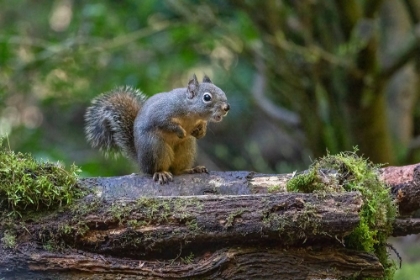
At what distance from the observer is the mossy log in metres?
2.26

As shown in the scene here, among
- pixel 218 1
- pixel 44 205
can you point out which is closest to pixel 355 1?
pixel 218 1

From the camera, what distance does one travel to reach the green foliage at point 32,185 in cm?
237

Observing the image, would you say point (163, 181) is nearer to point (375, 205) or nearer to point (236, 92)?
point (375, 205)

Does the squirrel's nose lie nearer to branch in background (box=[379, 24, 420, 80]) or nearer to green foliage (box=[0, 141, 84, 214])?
green foliage (box=[0, 141, 84, 214])

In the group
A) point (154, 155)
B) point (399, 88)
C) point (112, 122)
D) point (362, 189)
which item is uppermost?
Answer: point (399, 88)

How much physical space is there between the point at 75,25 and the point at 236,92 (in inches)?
81.3

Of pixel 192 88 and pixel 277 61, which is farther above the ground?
pixel 277 61

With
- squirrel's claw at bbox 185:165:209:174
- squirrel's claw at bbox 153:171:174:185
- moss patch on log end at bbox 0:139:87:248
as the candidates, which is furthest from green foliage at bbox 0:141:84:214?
squirrel's claw at bbox 185:165:209:174

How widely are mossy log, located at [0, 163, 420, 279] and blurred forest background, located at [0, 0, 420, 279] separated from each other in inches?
71.9

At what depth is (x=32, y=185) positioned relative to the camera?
7.89 ft

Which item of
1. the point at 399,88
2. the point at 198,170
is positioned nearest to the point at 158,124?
the point at 198,170

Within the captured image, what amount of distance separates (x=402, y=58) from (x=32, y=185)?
11.0 ft

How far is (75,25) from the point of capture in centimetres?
581

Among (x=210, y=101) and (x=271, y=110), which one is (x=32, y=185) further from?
(x=271, y=110)
